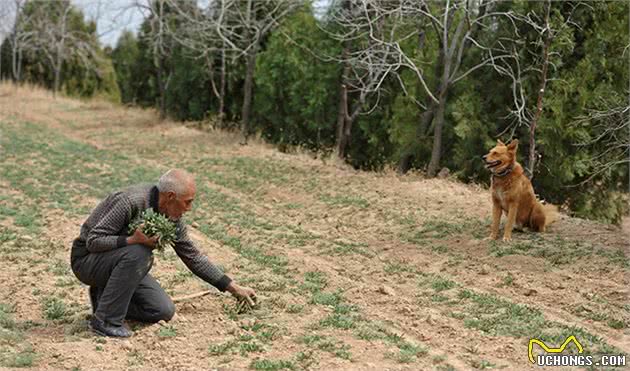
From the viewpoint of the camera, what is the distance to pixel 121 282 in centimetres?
531

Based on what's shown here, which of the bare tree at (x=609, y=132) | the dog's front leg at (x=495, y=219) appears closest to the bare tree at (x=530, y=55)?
the bare tree at (x=609, y=132)

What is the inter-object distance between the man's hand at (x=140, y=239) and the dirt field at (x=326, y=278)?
754 millimetres

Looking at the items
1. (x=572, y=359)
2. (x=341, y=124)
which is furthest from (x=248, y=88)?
(x=572, y=359)

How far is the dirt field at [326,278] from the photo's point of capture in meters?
5.14

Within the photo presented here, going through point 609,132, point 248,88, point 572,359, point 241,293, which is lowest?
point 241,293

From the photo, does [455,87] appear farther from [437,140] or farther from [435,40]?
Answer: [435,40]

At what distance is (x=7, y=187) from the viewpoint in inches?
476

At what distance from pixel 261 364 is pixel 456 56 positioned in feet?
36.0

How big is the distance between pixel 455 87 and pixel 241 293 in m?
9.72

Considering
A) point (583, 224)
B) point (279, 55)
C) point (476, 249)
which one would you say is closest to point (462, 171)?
point (583, 224)

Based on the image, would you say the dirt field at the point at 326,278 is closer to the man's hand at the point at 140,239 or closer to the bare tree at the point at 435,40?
the man's hand at the point at 140,239

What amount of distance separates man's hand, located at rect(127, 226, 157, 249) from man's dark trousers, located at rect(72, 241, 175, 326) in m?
0.04

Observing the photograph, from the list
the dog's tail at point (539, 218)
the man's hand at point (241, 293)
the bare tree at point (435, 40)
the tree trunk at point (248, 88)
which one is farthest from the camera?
the tree trunk at point (248, 88)

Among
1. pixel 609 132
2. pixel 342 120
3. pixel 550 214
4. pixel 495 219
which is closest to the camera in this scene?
pixel 495 219
